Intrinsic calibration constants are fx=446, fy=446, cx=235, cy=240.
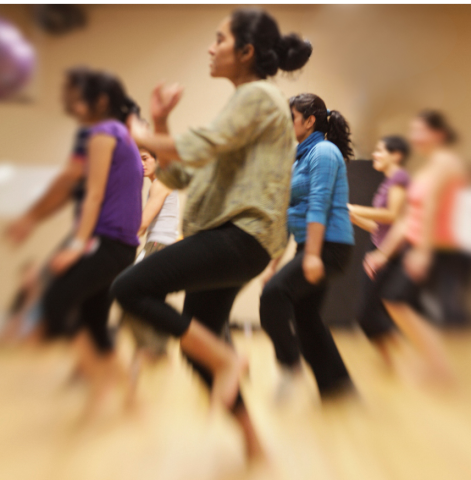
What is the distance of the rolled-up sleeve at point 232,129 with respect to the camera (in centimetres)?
65

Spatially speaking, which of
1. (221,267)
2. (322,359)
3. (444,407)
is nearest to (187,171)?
(221,267)

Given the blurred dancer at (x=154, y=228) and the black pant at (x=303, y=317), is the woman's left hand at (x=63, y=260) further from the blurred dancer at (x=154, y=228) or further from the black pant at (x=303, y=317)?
the black pant at (x=303, y=317)

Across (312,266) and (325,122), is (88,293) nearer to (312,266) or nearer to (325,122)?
(312,266)

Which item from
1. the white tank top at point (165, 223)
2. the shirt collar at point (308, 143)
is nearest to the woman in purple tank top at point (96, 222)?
the shirt collar at point (308, 143)

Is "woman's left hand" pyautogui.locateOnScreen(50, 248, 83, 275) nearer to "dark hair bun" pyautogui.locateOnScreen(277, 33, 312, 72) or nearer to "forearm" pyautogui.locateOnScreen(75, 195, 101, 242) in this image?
"forearm" pyautogui.locateOnScreen(75, 195, 101, 242)

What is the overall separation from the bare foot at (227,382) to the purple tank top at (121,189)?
321 mm

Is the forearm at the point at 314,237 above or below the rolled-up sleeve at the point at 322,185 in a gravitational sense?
below

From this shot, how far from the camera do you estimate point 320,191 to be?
1.09 m

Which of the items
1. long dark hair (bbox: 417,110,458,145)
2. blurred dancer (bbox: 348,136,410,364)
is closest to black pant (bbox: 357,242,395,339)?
blurred dancer (bbox: 348,136,410,364)

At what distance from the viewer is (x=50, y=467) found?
2.06 ft

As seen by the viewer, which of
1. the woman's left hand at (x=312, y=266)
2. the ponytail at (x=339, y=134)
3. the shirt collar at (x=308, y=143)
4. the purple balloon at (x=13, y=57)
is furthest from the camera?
the shirt collar at (x=308, y=143)

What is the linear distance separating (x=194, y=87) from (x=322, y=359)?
35.1 inches

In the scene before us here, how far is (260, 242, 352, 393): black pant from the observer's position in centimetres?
115

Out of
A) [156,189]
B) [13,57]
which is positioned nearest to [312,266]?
[156,189]
